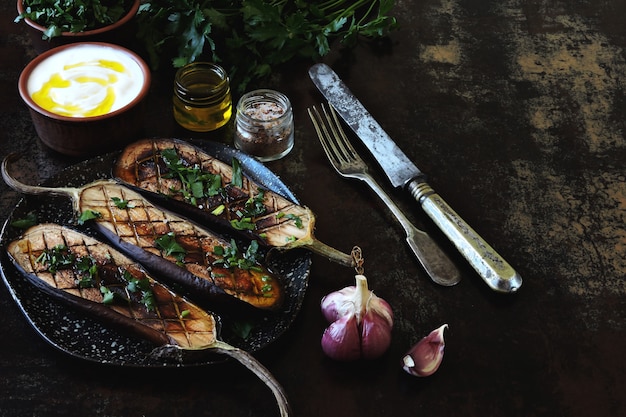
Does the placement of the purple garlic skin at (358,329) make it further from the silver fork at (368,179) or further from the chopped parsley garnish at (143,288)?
the chopped parsley garnish at (143,288)

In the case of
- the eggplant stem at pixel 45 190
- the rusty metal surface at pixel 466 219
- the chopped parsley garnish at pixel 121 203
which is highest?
the eggplant stem at pixel 45 190

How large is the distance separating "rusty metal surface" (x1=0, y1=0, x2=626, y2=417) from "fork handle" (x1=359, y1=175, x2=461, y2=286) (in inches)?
1.0

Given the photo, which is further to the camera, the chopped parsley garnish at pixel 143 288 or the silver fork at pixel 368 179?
the silver fork at pixel 368 179

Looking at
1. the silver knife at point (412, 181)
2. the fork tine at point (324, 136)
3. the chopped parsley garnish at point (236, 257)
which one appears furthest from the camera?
the fork tine at point (324, 136)

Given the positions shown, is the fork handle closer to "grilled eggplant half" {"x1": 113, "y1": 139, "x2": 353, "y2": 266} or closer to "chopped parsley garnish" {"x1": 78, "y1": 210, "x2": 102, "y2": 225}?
"grilled eggplant half" {"x1": 113, "y1": 139, "x2": 353, "y2": 266}

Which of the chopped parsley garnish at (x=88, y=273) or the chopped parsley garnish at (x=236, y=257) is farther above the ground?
the chopped parsley garnish at (x=88, y=273)

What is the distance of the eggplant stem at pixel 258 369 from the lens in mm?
1265

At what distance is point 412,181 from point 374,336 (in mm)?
493

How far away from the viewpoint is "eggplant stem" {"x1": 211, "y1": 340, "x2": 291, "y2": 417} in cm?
126

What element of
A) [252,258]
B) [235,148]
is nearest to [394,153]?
[235,148]

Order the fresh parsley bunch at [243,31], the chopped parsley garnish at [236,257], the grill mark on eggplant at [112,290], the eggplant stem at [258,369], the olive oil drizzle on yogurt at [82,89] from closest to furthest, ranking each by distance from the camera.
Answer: the eggplant stem at [258,369] < the grill mark on eggplant at [112,290] < the chopped parsley garnish at [236,257] < the olive oil drizzle on yogurt at [82,89] < the fresh parsley bunch at [243,31]

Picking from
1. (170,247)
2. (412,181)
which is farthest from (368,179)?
(170,247)

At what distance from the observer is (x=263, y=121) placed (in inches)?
69.6

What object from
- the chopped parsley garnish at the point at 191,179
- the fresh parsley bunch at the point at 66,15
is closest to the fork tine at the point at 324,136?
the chopped parsley garnish at the point at 191,179
